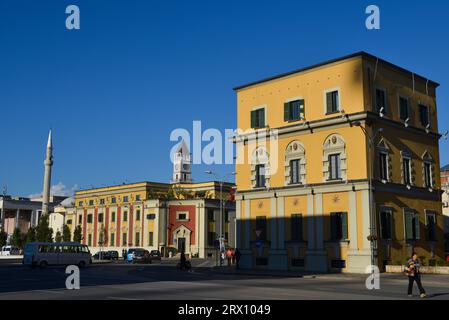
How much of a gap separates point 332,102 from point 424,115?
974cm

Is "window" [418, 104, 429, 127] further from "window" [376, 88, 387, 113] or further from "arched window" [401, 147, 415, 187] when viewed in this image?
"window" [376, 88, 387, 113]

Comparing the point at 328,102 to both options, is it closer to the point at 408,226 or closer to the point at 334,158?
the point at 334,158

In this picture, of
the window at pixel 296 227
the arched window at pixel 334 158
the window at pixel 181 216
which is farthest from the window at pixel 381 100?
the window at pixel 181 216

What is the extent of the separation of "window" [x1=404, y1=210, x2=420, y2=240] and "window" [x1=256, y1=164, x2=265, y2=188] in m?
11.7

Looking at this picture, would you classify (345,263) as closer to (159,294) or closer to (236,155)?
(236,155)

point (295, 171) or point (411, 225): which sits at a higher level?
point (295, 171)

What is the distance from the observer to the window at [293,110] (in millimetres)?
42938

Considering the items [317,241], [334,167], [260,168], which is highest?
[260,168]

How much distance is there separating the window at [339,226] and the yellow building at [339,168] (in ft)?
0.24

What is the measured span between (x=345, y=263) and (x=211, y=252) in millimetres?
45764

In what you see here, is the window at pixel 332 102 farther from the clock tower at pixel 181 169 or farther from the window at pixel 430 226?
the clock tower at pixel 181 169

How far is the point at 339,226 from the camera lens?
39.3 meters

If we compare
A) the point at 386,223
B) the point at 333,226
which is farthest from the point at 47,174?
the point at 386,223
